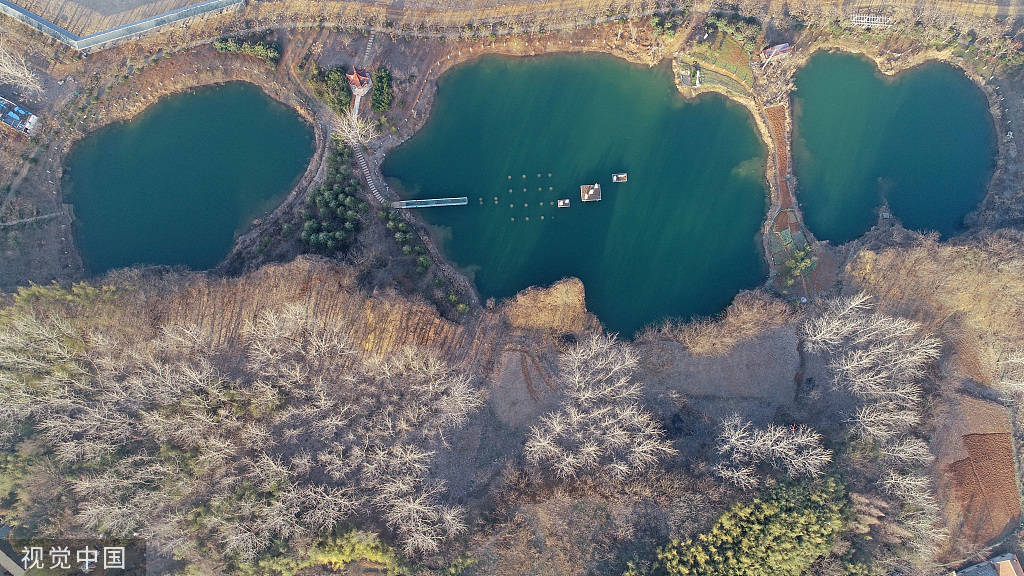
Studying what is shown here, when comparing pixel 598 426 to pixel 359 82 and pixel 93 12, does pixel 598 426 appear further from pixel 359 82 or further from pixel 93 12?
pixel 93 12

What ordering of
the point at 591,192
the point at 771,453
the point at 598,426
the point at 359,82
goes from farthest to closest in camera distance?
the point at 591,192 → the point at 359,82 → the point at 598,426 → the point at 771,453

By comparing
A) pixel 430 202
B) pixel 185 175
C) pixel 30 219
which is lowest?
pixel 30 219

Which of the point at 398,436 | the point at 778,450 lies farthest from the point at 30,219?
the point at 778,450

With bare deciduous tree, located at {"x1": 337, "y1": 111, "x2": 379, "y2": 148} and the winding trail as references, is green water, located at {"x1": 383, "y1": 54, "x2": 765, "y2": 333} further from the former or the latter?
the winding trail

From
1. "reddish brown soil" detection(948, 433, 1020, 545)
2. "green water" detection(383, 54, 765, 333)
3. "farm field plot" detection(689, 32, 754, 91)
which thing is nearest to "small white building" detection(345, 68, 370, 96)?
"green water" detection(383, 54, 765, 333)

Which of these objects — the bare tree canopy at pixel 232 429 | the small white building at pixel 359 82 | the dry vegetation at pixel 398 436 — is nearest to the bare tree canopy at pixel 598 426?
the dry vegetation at pixel 398 436

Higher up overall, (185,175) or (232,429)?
(185,175)

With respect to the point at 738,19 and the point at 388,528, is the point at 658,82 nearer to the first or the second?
the point at 738,19

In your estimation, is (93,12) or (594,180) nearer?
(594,180)

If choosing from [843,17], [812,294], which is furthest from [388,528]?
[843,17]
